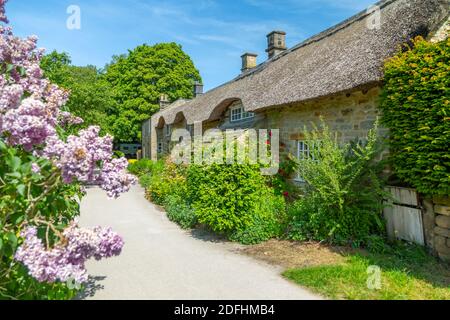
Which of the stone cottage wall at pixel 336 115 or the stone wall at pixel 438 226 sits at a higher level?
the stone cottage wall at pixel 336 115

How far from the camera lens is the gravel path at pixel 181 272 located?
4602 mm

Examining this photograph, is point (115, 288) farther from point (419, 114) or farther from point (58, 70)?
point (58, 70)

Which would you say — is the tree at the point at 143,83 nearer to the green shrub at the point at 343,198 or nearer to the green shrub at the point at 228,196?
the green shrub at the point at 228,196

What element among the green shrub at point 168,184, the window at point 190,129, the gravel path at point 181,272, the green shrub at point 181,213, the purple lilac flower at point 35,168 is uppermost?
the window at point 190,129

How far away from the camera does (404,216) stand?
20.7 feet

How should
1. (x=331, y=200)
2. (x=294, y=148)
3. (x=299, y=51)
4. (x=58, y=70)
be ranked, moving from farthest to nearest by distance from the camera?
1. (x=58, y=70)
2. (x=299, y=51)
3. (x=294, y=148)
4. (x=331, y=200)

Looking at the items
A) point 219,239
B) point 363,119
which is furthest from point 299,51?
point 219,239

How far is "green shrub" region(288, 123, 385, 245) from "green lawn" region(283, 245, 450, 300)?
66 cm

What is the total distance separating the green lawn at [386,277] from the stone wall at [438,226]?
0.63ft

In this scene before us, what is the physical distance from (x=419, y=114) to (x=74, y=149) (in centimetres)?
507

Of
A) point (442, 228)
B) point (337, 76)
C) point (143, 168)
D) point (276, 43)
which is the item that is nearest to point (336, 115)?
point (337, 76)

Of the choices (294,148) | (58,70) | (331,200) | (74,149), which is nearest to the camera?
(74,149)

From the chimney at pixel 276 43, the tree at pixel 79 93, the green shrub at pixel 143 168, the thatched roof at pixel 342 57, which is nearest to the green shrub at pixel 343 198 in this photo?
the thatched roof at pixel 342 57
